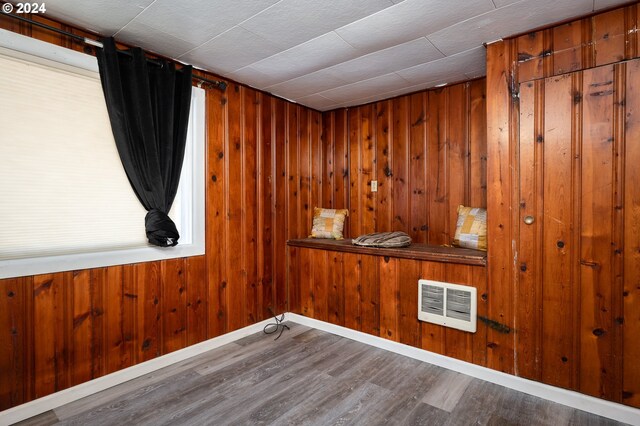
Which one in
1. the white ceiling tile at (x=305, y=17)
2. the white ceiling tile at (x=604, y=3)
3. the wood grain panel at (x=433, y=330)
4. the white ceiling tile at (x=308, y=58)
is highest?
the white ceiling tile at (x=308, y=58)

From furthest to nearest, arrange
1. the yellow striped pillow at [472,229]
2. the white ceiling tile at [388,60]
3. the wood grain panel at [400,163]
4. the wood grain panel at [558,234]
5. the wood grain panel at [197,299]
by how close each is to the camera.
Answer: the wood grain panel at [400,163] → the wood grain panel at [197,299] → the yellow striped pillow at [472,229] → the white ceiling tile at [388,60] → the wood grain panel at [558,234]

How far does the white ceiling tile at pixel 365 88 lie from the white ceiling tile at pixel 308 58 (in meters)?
0.52

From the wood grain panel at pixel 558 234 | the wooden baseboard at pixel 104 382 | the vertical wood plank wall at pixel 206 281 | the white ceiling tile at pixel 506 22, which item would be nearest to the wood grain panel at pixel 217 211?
the vertical wood plank wall at pixel 206 281

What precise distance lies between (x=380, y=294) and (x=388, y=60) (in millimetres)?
2020

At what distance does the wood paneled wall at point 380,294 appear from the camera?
8.36 feet

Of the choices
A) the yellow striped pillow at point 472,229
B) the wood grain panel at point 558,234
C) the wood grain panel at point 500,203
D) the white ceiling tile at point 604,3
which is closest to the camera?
the white ceiling tile at point 604,3

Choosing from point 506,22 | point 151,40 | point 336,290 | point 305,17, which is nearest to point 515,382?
point 336,290

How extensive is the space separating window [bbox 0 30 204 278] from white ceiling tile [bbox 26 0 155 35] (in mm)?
200

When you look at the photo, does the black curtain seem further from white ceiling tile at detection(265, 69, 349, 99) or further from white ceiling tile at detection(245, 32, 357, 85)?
white ceiling tile at detection(265, 69, 349, 99)

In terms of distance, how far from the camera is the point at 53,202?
2.16 m

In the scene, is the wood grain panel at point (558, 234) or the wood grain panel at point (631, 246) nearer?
the wood grain panel at point (631, 246)

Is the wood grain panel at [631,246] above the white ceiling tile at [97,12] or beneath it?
beneath

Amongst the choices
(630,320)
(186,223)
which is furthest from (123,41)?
(630,320)

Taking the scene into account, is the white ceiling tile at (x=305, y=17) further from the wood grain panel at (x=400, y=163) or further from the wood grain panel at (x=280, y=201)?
the wood grain panel at (x=400, y=163)
